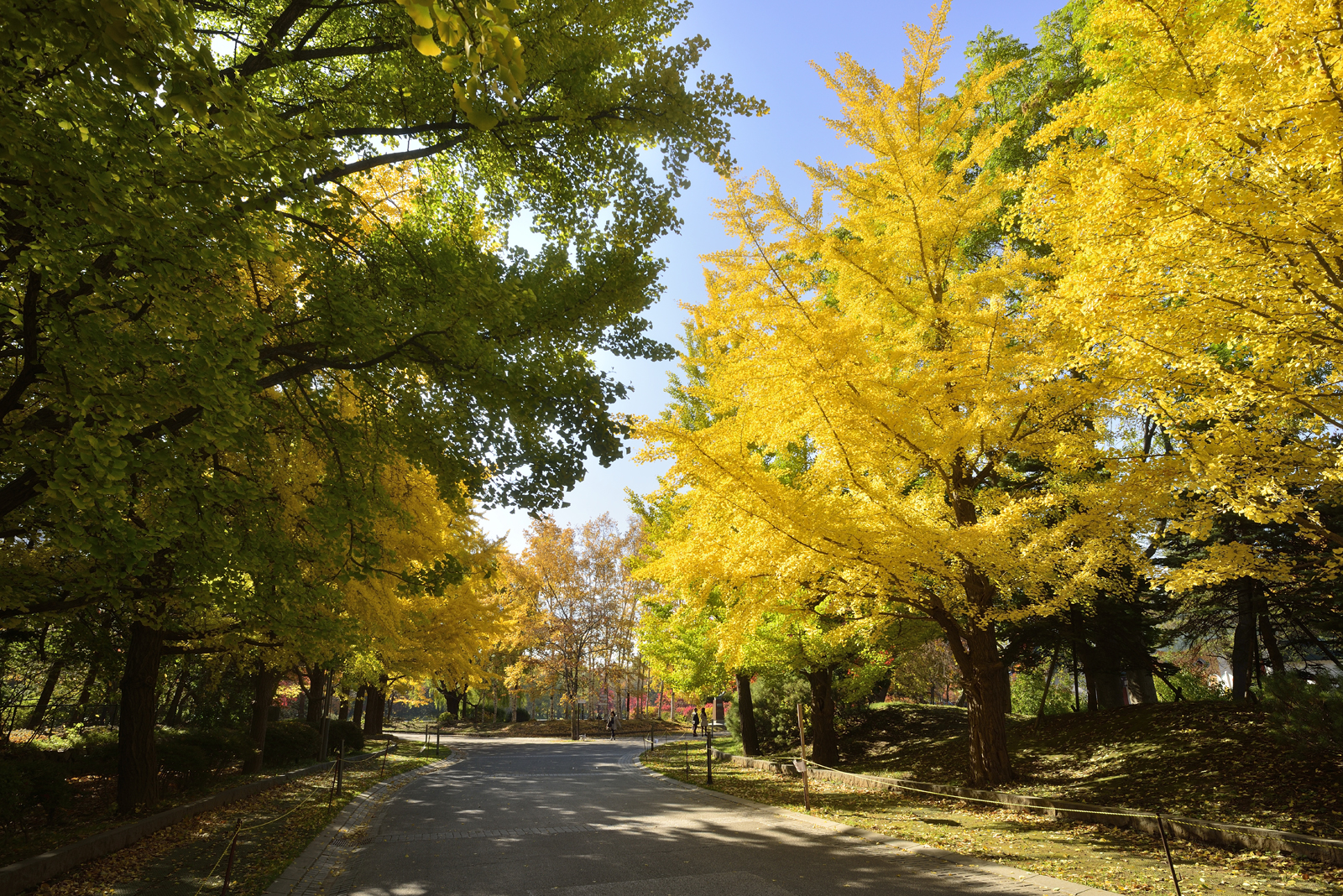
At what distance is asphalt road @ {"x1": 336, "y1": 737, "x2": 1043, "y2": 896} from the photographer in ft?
22.0

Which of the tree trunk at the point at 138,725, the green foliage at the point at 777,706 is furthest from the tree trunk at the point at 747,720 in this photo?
the tree trunk at the point at 138,725

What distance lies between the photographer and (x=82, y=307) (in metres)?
4.55

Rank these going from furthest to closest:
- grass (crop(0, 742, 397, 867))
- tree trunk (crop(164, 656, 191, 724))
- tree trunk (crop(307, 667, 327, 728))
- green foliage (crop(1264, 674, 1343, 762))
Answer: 1. tree trunk (crop(307, 667, 327, 728))
2. tree trunk (crop(164, 656, 191, 724))
3. green foliage (crop(1264, 674, 1343, 762))
4. grass (crop(0, 742, 397, 867))

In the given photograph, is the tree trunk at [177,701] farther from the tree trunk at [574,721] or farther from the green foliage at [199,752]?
the tree trunk at [574,721]

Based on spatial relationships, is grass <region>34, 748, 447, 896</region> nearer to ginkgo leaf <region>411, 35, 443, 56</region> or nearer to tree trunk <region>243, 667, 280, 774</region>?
tree trunk <region>243, 667, 280, 774</region>

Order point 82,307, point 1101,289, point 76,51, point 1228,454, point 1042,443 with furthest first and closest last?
point 1042,443, point 1228,454, point 1101,289, point 82,307, point 76,51

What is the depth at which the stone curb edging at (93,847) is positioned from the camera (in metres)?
6.02

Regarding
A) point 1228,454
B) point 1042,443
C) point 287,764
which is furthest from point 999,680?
point 287,764

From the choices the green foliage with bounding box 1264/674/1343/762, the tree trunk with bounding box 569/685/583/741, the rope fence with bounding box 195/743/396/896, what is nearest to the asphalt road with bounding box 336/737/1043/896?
the rope fence with bounding box 195/743/396/896

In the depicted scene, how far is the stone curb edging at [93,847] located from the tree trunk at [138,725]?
642mm

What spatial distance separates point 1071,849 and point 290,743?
61.7 feet

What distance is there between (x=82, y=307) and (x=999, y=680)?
1202 centimetres

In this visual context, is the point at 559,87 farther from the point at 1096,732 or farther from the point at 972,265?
the point at 1096,732

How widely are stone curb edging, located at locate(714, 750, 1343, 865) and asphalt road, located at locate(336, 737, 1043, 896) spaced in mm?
2442
